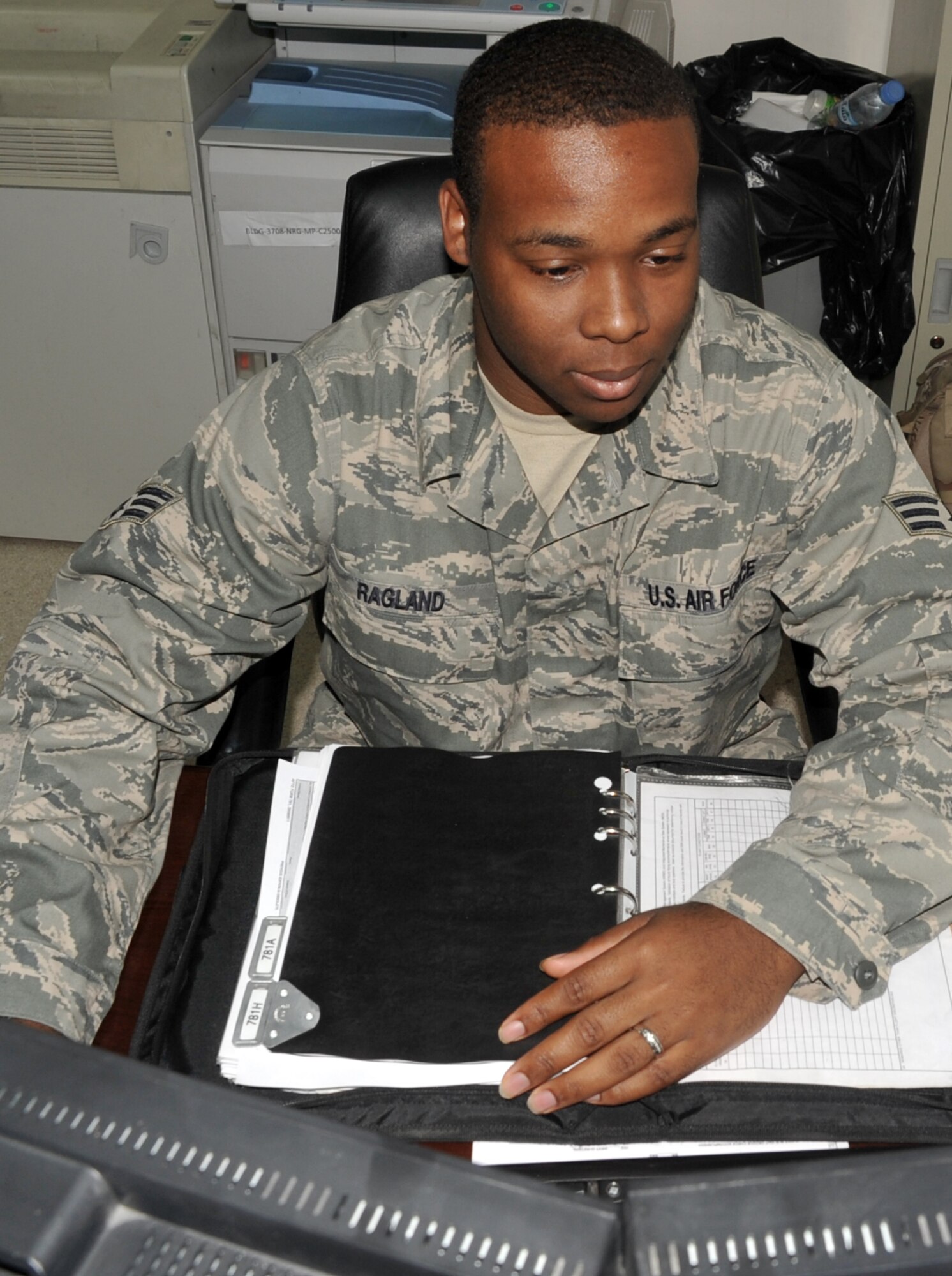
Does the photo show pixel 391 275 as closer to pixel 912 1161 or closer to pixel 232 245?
pixel 232 245

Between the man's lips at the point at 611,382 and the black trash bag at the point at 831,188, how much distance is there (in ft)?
4.44

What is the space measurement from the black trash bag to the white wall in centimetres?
17

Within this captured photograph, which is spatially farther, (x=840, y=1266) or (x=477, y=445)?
(x=477, y=445)

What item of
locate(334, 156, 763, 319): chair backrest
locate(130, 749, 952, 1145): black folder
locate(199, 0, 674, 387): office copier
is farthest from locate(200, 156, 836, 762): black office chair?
locate(199, 0, 674, 387): office copier

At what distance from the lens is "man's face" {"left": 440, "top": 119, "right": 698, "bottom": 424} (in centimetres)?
88

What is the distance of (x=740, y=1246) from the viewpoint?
359mm

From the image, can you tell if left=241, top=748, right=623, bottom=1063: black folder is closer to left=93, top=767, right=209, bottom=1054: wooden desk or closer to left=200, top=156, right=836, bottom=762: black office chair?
left=93, top=767, right=209, bottom=1054: wooden desk

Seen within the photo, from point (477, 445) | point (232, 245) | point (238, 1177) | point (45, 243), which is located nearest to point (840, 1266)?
point (238, 1177)

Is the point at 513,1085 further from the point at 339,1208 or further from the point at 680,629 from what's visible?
the point at 680,629

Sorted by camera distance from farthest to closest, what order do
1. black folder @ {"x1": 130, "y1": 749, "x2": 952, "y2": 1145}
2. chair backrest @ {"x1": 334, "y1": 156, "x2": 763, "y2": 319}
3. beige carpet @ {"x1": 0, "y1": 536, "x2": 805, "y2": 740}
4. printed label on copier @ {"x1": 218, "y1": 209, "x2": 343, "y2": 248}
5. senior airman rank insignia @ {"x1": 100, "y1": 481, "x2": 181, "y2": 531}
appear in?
beige carpet @ {"x1": 0, "y1": 536, "x2": 805, "y2": 740} → printed label on copier @ {"x1": 218, "y1": 209, "x2": 343, "y2": 248} → chair backrest @ {"x1": 334, "y1": 156, "x2": 763, "y2": 319} → senior airman rank insignia @ {"x1": 100, "y1": 481, "x2": 181, "y2": 531} → black folder @ {"x1": 130, "y1": 749, "x2": 952, "y2": 1145}

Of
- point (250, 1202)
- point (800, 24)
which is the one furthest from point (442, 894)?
point (800, 24)

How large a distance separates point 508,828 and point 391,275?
2.10ft

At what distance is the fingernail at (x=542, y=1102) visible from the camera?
0.73 metres

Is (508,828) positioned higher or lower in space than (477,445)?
lower
